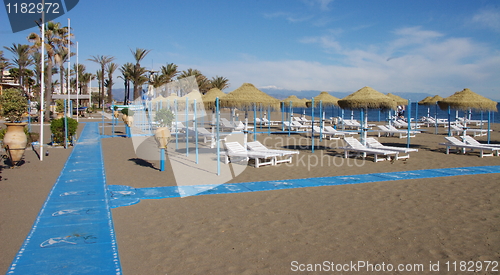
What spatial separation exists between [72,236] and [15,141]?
6.21 meters

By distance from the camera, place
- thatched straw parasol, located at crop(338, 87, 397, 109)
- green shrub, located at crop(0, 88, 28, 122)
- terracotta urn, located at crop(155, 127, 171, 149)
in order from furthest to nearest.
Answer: thatched straw parasol, located at crop(338, 87, 397, 109), green shrub, located at crop(0, 88, 28, 122), terracotta urn, located at crop(155, 127, 171, 149)

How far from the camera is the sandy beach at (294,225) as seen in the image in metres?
4.03

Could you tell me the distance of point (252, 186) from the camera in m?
7.78

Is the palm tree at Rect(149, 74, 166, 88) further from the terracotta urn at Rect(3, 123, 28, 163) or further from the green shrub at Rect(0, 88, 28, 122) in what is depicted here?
the terracotta urn at Rect(3, 123, 28, 163)

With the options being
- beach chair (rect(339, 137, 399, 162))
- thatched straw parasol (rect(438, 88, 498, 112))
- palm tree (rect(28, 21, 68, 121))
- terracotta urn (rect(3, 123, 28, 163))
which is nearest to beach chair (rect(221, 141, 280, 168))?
beach chair (rect(339, 137, 399, 162))

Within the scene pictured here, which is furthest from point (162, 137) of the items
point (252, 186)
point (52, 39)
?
point (52, 39)

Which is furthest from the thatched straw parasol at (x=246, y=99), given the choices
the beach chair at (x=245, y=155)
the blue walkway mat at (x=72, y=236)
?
the blue walkway mat at (x=72, y=236)

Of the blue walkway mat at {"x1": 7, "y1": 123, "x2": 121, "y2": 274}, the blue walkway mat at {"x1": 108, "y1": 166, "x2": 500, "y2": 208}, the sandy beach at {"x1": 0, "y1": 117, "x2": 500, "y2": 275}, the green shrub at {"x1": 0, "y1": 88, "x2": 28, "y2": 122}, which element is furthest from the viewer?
the green shrub at {"x1": 0, "y1": 88, "x2": 28, "y2": 122}

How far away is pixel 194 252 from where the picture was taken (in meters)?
4.25

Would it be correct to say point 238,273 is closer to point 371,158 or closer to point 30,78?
→ point 371,158

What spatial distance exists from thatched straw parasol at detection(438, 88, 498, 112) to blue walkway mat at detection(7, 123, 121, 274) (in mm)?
13404

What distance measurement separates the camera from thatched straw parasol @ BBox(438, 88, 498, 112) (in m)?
14.3

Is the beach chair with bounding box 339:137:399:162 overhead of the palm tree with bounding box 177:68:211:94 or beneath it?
beneath

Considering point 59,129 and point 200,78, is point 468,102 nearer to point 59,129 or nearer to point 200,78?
point 59,129
